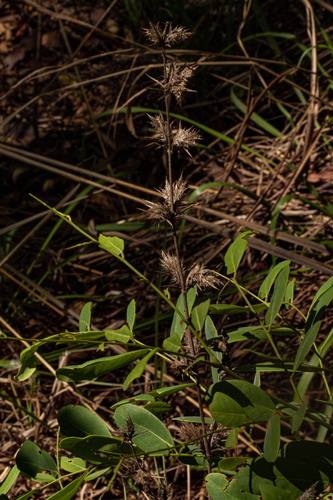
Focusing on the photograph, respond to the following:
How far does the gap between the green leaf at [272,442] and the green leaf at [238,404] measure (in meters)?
0.02

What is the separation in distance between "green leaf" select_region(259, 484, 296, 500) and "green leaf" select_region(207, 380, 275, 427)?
0.20 feet

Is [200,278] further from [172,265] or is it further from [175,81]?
[175,81]

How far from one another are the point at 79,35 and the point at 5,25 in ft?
2.16

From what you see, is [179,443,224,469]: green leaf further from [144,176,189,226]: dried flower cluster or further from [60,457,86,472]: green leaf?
[144,176,189,226]: dried flower cluster

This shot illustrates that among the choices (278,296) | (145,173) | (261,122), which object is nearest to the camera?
(278,296)

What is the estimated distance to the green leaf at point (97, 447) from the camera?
0.42 m

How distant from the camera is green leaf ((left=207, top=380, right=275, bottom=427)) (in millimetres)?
390

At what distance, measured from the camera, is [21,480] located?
106 centimetres

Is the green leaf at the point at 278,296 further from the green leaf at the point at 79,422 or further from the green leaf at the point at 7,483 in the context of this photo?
the green leaf at the point at 7,483

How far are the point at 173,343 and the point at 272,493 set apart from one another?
173 mm

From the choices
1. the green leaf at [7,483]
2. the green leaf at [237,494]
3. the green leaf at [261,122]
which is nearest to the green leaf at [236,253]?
the green leaf at [237,494]

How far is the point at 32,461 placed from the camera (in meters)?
0.49

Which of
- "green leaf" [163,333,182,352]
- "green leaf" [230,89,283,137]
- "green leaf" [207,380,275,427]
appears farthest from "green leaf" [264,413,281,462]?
"green leaf" [230,89,283,137]

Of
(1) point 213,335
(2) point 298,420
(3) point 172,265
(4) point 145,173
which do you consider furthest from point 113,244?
(4) point 145,173
